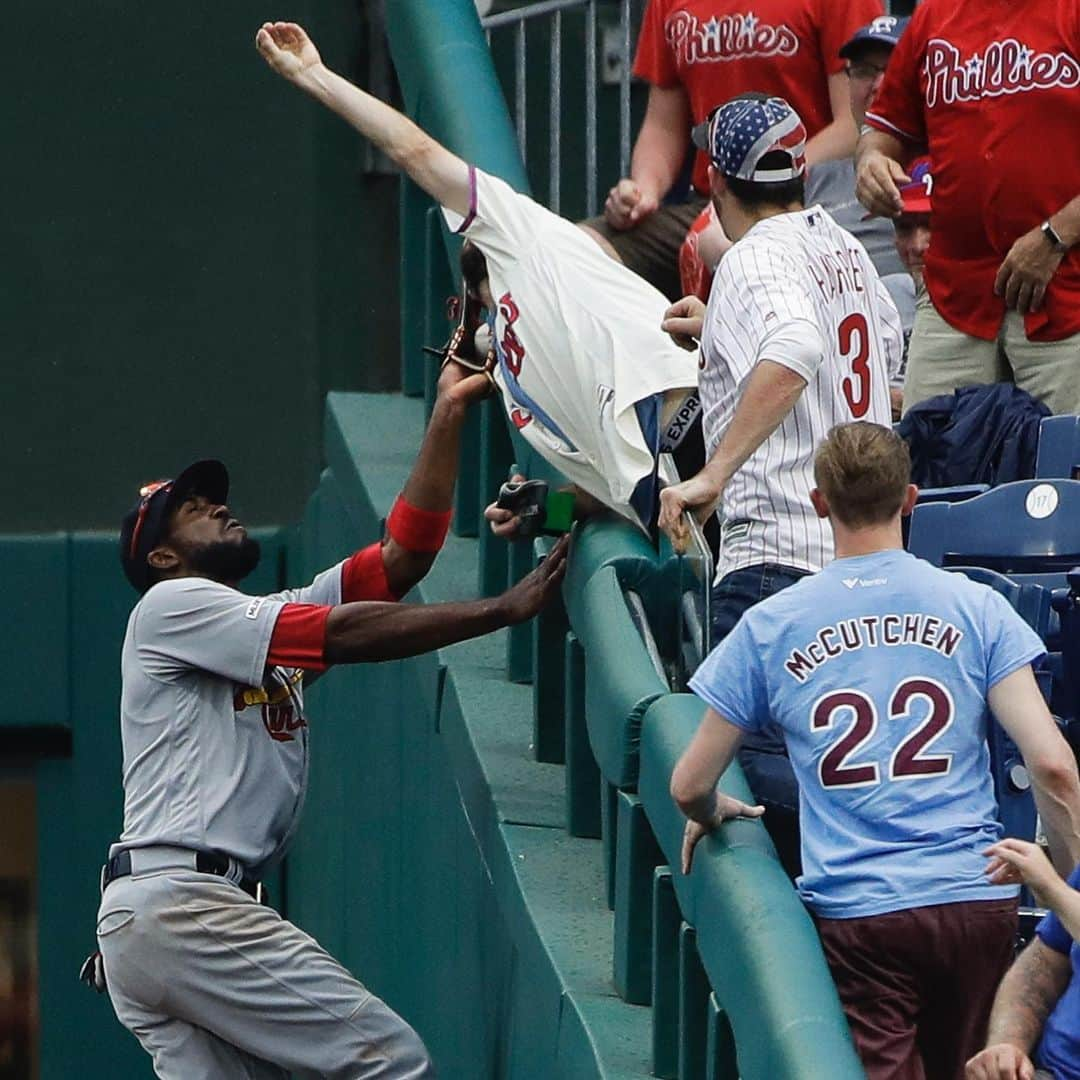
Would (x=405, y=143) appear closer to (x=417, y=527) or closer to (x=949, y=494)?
(x=417, y=527)

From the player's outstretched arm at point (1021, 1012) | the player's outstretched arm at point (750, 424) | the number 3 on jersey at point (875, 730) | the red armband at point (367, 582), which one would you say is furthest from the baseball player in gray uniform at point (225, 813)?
the player's outstretched arm at point (1021, 1012)

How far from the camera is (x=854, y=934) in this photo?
12.6ft

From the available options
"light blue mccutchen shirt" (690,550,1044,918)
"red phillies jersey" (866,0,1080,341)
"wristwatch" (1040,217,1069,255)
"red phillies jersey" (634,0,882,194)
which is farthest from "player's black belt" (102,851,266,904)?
"red phillies jersey" (634,0,882,194)

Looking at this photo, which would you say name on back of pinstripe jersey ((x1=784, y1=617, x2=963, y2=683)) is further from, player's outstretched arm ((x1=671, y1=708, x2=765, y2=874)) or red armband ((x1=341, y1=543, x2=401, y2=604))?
red armband ((x1=341, y1=543, x2=401, y2=604))

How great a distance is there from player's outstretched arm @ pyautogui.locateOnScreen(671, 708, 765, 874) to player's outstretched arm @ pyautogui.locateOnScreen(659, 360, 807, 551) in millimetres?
733

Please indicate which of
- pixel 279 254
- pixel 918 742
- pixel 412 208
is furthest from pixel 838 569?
pixel 279 254

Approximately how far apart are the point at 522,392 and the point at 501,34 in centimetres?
414

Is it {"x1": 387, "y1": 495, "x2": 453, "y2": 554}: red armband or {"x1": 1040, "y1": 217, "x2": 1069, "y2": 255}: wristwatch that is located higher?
{"x1": 1040, "y1": 217, "x2": 1069, "y2": 255}: wristwatch

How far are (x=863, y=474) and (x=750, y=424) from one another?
72 cm

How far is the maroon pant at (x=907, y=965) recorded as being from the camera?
3.81 metres

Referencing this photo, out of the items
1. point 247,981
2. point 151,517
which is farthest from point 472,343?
point 247,981

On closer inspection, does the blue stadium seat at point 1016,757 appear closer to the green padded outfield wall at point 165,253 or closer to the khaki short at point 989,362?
the khaki short at point 989,362

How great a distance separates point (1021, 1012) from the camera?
12.0 feet

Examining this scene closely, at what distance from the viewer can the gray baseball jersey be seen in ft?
17.8
